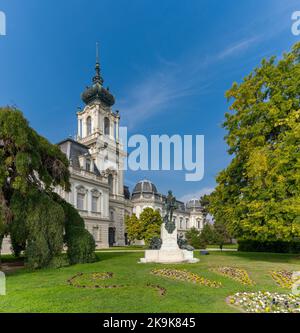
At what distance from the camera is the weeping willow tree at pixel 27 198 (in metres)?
12.0

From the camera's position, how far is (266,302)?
265 inches

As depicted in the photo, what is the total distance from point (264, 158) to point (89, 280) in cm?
1009

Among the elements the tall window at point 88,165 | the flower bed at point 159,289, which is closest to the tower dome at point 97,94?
the tall window at point 88,165

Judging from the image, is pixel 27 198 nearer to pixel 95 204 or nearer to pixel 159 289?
pixel 159 289

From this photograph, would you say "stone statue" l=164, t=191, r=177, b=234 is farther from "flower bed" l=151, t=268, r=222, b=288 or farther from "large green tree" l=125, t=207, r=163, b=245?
"large green tree" l=125, t=207, r=163, b=245

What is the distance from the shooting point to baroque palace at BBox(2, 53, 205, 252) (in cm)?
3712

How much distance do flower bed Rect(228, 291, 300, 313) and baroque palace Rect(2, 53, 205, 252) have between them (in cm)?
2818

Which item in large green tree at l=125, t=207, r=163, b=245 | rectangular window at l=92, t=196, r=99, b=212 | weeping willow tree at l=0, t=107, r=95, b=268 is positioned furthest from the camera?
large green tree at l=125, t=207, r=163, b=245

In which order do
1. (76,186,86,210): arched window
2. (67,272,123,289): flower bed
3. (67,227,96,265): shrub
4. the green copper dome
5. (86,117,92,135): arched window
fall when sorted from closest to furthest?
(67,272,123,289): flower bed → (67,227,96,265): shrub → (76,186,86,210): arched window → (86,117,92,135): arched window → the green copper dome

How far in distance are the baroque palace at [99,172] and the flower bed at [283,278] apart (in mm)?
27381

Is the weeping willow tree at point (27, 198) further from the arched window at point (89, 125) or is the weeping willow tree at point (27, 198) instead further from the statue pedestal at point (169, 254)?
→ the arched window at point (89, 125)

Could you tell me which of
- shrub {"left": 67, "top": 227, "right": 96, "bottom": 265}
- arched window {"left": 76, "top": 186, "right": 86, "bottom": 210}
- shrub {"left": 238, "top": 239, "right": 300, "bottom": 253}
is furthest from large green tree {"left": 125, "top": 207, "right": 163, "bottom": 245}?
shrub {"left": 67, "top": 227, "right": 96, "bottom": 265}
